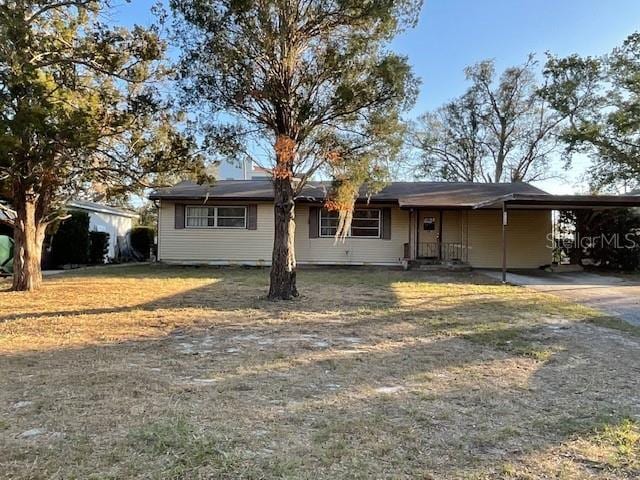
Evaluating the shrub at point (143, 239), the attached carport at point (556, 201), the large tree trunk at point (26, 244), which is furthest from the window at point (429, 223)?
the shrub at point (143, 239)

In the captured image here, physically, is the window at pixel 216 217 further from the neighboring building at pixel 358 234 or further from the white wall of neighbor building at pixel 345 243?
the white wall of neighbor building at pixel 345 243

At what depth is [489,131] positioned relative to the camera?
31.8 metres

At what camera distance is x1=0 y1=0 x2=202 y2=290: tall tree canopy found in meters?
8.36

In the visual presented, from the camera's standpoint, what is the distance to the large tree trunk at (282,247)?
967 cm

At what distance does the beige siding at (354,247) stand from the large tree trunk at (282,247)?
823cm

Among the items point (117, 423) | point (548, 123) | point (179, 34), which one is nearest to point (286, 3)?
point (179, 34)

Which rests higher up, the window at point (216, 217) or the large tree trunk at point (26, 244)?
the window at point (216, 217)

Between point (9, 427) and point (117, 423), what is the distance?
2.25 ft

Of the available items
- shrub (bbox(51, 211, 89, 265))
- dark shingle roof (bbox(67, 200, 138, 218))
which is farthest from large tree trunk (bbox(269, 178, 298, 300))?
dark shingle roof (bbox(67, 200, 138, 218))

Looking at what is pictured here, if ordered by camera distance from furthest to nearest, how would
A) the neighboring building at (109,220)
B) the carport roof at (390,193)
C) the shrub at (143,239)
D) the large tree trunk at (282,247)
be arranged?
1. the shrub at (143,239)
2. the neighboring building at (109,220)
3. the carport roof at (390,193)
4. the large tree trunk at (282,247)

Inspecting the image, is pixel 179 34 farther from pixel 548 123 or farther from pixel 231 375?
pixel 548 123

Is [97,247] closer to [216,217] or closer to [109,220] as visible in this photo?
[109,220]

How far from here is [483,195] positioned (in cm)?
1877

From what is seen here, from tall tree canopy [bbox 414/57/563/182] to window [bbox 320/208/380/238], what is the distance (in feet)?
43.6
